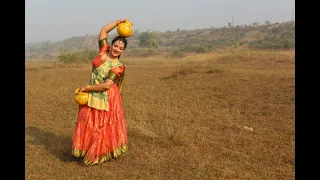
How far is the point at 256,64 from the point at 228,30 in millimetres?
50663

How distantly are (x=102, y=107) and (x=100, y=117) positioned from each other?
5.5 inches

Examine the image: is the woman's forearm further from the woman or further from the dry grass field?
→ the dry grass field

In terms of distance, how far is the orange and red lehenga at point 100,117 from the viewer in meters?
5.03

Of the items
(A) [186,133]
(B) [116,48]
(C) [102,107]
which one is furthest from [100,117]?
(A) [186,133]

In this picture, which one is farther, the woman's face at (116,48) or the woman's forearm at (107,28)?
the woman's forearm at (107,28)

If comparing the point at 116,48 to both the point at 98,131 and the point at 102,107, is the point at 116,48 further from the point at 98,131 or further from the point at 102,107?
the point at 98,131

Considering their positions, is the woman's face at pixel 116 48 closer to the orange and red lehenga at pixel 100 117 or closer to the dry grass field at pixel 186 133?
the orange and red lehenga at pixel 100 117

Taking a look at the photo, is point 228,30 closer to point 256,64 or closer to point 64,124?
point 256,64

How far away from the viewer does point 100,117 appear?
5066 mm

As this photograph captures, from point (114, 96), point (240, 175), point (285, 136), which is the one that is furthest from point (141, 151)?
point (285, 136)

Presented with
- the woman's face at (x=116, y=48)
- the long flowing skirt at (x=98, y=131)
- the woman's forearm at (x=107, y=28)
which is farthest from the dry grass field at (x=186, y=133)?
the woman's forearm at (x=107, y=28)

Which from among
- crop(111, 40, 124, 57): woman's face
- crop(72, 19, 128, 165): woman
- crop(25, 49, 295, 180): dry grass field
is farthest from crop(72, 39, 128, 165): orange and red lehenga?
crop(25, 49, 295, 180): dry grass field

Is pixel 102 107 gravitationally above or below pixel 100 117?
above
